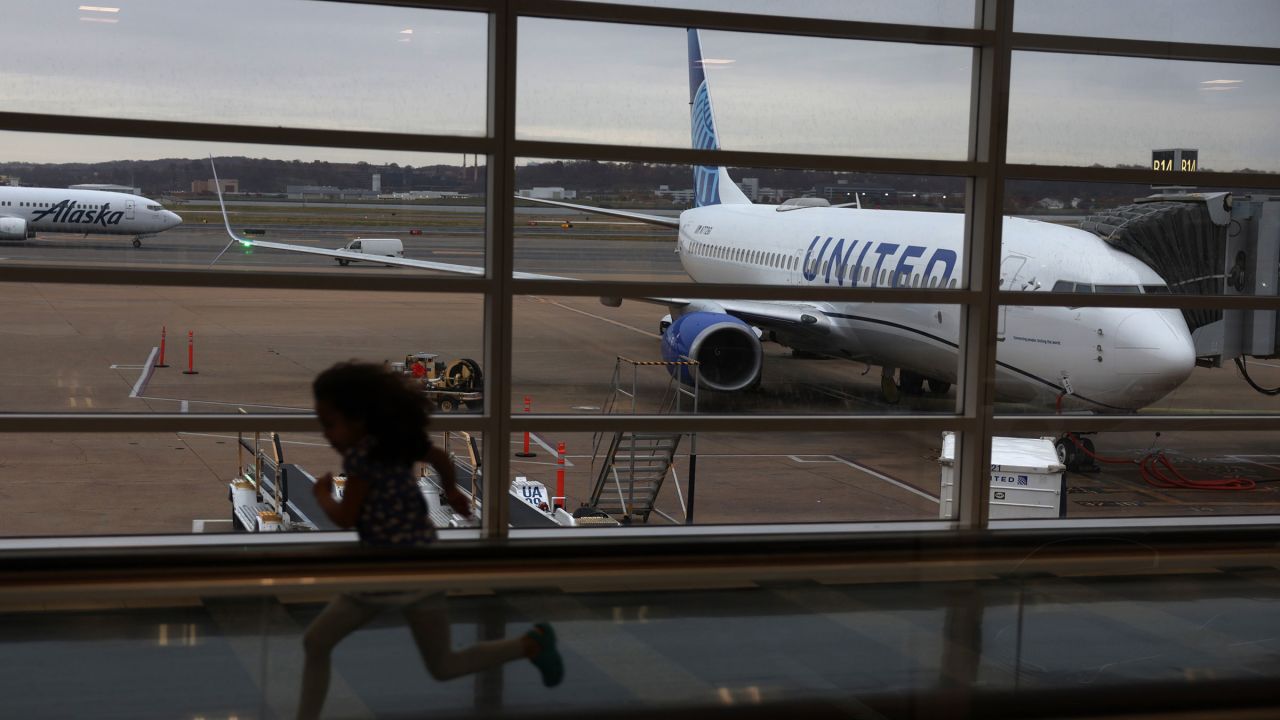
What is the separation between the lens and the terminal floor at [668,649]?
71.7 inches

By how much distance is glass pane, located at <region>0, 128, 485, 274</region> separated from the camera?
515cm

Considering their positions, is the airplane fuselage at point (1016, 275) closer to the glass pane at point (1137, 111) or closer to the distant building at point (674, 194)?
the glass pane at point (1137, 111)

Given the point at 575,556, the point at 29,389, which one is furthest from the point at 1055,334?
the point at 575,556

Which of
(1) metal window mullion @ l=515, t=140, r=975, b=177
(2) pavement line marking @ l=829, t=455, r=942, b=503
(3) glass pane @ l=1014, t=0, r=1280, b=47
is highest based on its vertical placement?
(3) glass pane @ l=1014, t=0, r=1280, b=47

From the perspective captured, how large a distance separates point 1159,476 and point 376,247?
9.27 m

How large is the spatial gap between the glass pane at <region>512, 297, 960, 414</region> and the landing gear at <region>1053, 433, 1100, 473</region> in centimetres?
107

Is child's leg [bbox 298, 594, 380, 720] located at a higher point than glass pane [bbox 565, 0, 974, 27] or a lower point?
lower

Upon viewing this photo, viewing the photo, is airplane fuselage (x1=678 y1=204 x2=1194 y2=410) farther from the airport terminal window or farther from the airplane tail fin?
the airplane tail fin

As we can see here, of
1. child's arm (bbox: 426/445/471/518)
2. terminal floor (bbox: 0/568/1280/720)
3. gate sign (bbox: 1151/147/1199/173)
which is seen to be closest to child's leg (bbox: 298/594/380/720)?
terminal floor (bbox: 0/568/1280/720)

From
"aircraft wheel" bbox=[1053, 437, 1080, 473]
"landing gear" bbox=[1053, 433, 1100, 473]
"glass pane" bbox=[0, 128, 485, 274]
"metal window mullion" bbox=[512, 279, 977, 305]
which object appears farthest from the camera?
"landing gear" bbox=[1053, 433, 1100, 473]

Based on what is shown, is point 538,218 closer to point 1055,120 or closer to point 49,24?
point 49,24

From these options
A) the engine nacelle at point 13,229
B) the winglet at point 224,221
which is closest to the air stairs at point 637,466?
the winglet at point 224,221

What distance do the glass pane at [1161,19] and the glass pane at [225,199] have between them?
9.19 feet

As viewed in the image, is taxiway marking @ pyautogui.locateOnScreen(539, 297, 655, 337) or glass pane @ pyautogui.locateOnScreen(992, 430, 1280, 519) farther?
glass pane @ pyautogui.locateOnScreen(992, 430, 1280, 519)
